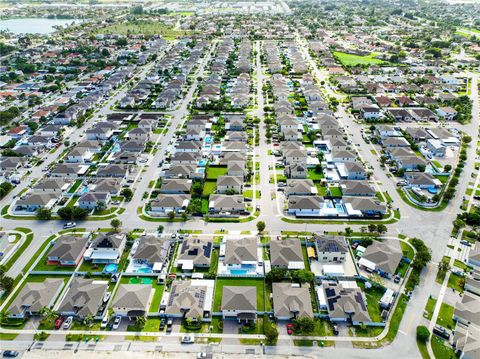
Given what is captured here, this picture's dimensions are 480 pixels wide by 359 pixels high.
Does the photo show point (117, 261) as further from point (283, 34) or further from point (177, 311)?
point (283, 34)

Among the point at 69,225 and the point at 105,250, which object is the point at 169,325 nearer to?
the point at 105,250

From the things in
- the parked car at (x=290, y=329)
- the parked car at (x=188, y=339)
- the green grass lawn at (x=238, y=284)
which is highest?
the green grass lawn at (x=238, y=284)

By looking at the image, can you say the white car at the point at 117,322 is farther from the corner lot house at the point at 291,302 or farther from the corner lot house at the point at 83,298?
the corner lot house at the point at 291,302


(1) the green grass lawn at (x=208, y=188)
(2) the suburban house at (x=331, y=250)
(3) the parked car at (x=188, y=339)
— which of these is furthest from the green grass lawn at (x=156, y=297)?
(2) the suburban house at (x=331, y=250)

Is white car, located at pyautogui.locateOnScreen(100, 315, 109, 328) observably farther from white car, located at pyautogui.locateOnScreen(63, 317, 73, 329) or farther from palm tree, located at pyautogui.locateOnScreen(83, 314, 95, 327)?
white car, located at pyautogui.locateOnScreen(63, 317, 73, 329)

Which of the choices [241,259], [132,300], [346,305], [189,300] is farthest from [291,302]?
[132,300]
